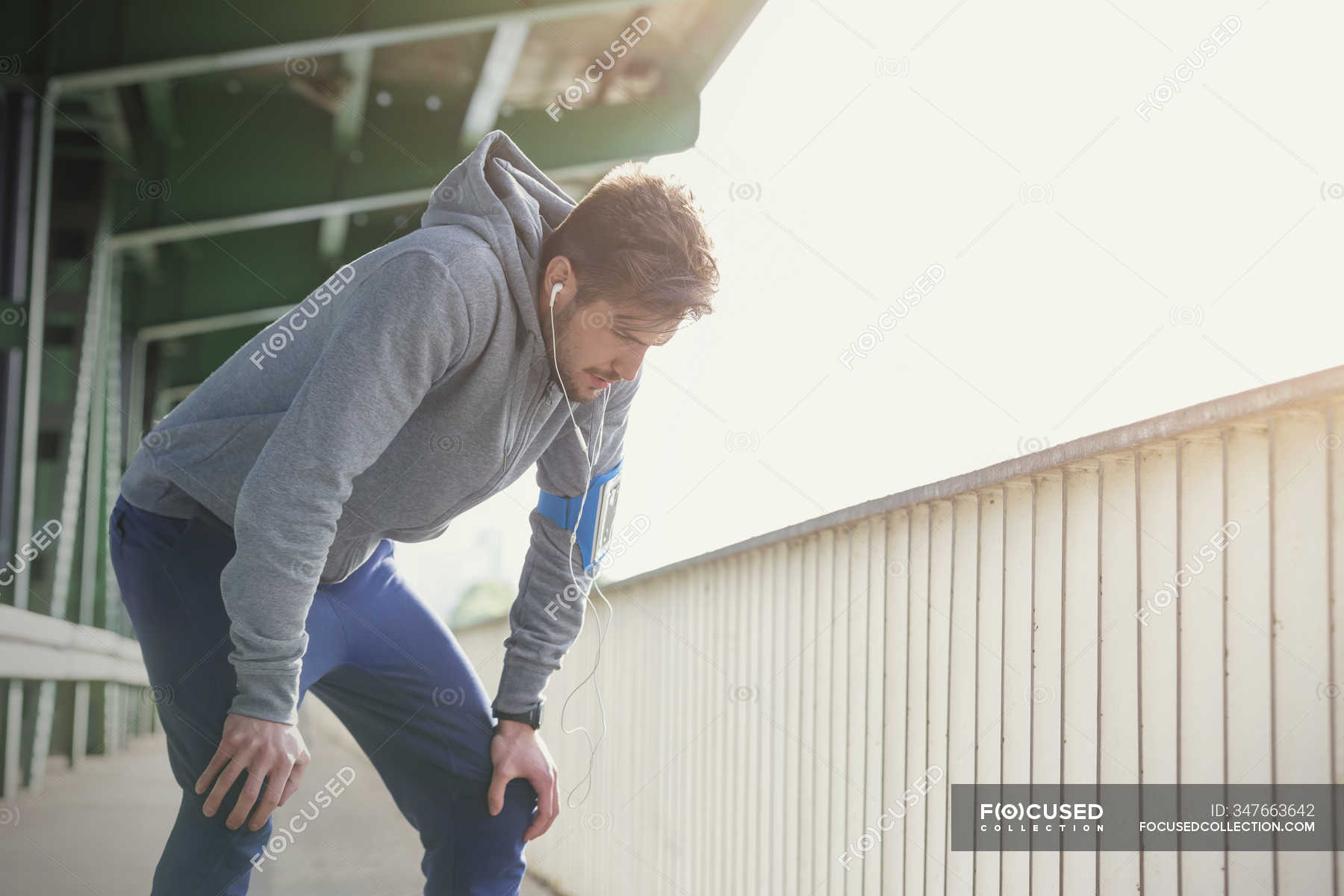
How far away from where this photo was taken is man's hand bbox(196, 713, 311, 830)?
4.53 feet

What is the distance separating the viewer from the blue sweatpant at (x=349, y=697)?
1.51m

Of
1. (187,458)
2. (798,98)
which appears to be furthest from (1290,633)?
(798,98)

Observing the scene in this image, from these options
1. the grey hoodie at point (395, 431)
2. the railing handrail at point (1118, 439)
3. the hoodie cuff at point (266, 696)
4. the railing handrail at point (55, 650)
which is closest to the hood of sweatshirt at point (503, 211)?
the grey hoodie at point (395, 431)

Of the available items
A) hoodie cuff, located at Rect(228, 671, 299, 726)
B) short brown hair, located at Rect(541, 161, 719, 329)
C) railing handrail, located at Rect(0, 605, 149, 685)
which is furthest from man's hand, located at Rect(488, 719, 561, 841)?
railing handrail, located at Rect(0, 605, 149, 685)

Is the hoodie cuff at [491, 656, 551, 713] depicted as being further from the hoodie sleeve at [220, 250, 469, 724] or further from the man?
the hoodie sleeve at [220, 250, 469, 724]

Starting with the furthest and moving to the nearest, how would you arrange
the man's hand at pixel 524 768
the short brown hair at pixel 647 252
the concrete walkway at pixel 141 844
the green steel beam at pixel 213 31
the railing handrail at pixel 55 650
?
the green steel beam at pixel 213 31 → the railing handrail at pixel 55 650 → the concrete walkway at pixel 141 844 → the man's hand at pixel 524 768 → the short brown hair at pixel 647 252

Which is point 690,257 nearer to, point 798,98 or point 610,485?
point 610,485

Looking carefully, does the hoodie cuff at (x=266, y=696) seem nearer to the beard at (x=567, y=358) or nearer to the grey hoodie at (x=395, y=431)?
the grey hoodie at (x=395, y=431)

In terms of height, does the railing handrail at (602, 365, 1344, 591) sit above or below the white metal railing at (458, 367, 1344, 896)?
above

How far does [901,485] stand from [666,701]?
1.53m

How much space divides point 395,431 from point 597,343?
0.34 meters

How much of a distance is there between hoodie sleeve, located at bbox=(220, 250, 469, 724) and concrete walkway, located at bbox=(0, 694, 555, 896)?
2.34 m

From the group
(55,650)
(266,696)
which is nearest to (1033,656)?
(266,696)

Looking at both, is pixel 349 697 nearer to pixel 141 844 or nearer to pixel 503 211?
pixel 503 211
